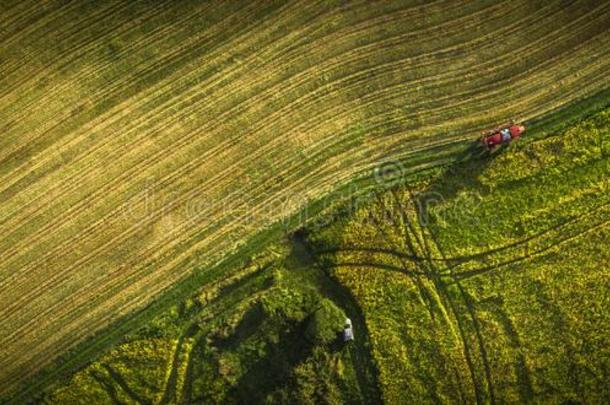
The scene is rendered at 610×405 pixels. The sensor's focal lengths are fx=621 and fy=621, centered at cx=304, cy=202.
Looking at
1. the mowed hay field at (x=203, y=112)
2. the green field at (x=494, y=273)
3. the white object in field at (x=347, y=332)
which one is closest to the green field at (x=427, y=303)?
the green field at (x=494, y=273)

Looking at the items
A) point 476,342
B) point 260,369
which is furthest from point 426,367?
point 260,369

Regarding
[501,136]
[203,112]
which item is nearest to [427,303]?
[501,136]

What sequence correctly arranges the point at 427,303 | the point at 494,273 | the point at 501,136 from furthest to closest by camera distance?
the point at 494,273, the point at 427,303, the point at 501,136

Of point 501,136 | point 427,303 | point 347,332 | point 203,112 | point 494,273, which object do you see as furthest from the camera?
point 203,112

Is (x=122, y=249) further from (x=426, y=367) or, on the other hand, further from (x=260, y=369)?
(x=426, y=367)

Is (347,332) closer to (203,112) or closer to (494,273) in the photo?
(494,273)

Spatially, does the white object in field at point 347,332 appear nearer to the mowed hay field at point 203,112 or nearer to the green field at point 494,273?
the green field at point 494,273

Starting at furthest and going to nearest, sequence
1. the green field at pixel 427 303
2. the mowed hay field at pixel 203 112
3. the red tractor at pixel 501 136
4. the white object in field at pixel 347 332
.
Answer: the mowed hay field at pixel 203 112, the red tractor at pixel 501 136, the green field at pixel 427 303, the white object in field at pixel 347 332

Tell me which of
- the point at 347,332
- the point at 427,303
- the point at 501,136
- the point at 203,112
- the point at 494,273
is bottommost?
the point at 347,332
